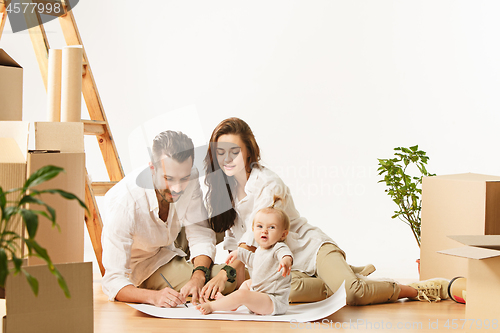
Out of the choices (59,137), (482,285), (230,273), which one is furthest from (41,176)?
(482,285)

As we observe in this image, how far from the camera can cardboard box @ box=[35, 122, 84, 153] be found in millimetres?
1303

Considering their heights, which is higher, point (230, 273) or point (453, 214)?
point (453, 214)

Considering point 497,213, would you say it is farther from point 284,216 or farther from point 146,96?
point 146,96

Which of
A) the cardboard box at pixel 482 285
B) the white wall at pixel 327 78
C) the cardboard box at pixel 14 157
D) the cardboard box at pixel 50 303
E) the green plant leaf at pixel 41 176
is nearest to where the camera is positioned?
the green plant leaf at pixel 41 176

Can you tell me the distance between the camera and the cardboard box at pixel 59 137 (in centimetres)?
130

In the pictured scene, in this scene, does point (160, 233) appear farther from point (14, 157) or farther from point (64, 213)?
point (14, 157)

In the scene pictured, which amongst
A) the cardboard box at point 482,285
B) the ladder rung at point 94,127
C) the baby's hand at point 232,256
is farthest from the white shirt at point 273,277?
the ladder rung at point 94,127

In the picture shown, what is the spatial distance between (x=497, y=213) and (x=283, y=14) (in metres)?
1.50

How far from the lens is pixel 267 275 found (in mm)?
1452

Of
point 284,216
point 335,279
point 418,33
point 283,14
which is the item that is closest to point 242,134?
point 284,216

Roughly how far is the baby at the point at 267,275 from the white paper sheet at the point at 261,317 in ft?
0.08

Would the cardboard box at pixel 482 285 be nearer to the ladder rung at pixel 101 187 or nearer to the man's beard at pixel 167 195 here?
the man's beard at pixel 167 195

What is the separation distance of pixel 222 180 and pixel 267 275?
0.44 meters

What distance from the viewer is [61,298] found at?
3.39 ft
